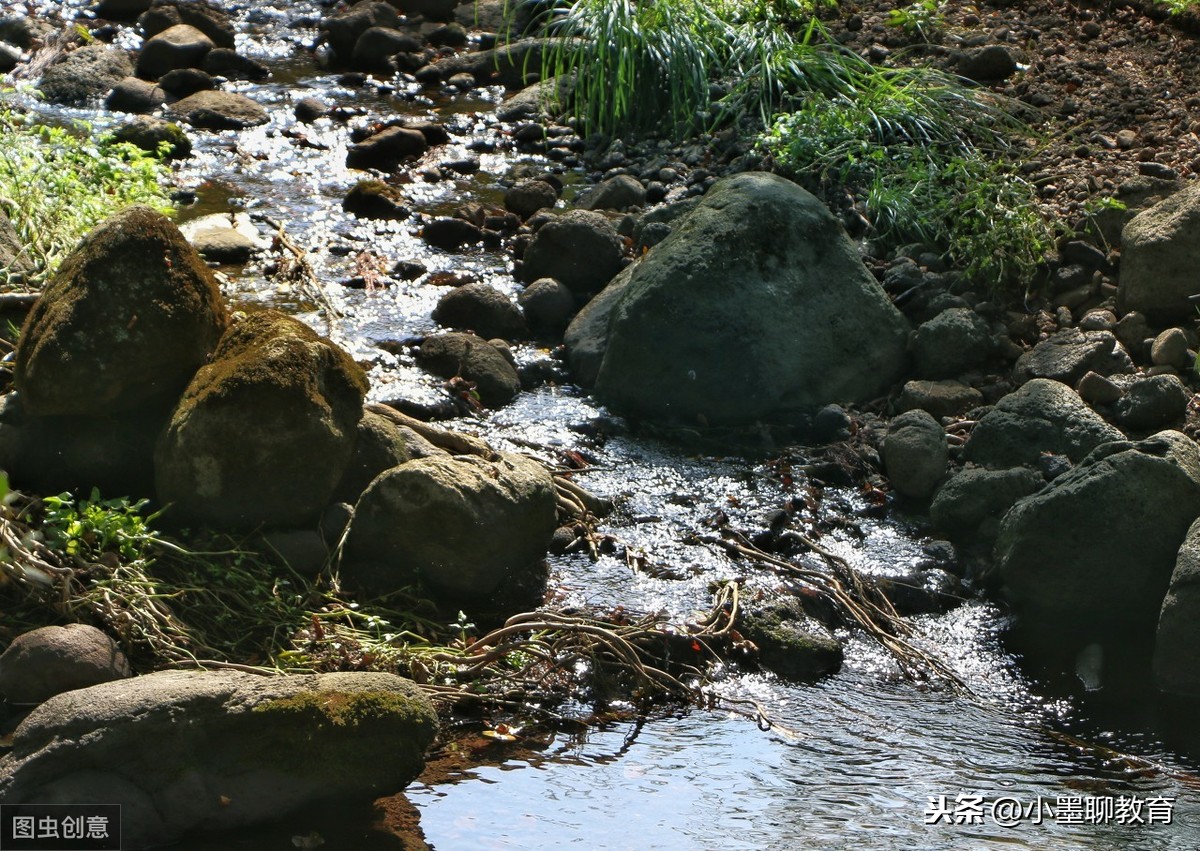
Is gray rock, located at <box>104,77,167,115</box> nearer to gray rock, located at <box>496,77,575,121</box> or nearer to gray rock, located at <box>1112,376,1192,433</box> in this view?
gray rock, located at <box>496,77,575,121</box>

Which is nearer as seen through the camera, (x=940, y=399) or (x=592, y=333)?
(x=940, y=399)

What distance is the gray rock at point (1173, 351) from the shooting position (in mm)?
7055

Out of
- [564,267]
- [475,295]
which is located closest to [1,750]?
[475,295]

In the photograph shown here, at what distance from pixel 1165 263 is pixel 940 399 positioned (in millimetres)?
1438

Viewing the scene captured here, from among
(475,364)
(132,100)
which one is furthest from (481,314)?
(132,100)

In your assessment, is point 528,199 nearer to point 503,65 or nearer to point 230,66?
point 503,65

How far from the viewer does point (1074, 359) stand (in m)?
7.08

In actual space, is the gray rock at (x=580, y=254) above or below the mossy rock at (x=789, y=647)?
above

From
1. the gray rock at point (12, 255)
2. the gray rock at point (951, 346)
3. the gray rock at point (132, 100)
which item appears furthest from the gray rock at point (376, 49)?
the gray rock at point (951, 346)

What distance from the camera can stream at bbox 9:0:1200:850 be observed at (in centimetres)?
420

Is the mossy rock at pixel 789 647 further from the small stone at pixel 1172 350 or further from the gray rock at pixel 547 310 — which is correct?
the gray rock at pixel 547 310

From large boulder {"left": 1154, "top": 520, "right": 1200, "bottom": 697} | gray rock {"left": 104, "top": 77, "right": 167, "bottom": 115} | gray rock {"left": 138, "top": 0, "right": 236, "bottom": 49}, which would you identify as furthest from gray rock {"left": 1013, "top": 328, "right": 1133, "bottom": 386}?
gray rock {"left": 138, "top": 0, "right": 236, "bottom": 49}

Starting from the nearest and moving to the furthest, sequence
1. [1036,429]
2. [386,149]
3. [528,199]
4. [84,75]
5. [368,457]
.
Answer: [368,457]
[1036,429]
[528,199]
[386,149]
[84,75]

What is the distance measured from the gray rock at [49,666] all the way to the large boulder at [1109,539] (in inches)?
139
